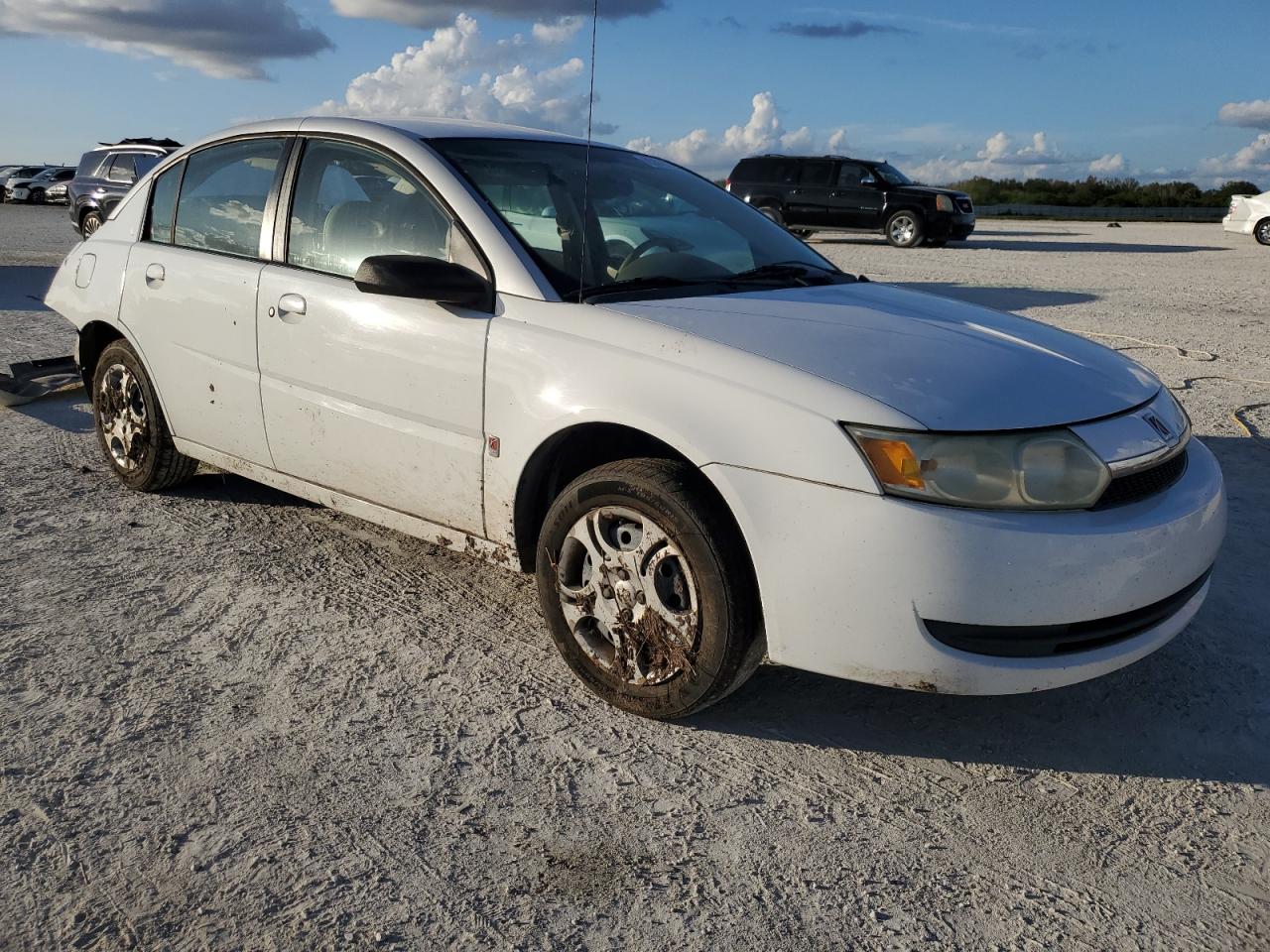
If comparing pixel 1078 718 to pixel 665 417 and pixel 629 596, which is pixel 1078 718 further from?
pixel 665 417

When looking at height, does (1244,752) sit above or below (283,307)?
below

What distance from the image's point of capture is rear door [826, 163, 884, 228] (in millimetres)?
21562

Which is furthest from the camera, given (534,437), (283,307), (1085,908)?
(283,307)

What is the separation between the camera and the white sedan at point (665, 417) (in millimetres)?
2629

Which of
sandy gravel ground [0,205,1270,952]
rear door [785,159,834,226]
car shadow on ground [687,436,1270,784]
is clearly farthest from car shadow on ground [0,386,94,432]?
rear door [785,159,834,226]

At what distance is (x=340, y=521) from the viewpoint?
4.61m

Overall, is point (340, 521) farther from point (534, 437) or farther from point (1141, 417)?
point (1141, 417)

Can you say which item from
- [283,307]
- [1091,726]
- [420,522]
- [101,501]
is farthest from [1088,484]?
[101,501]

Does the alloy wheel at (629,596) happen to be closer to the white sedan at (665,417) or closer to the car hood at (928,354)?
the white sedan at (665,417)

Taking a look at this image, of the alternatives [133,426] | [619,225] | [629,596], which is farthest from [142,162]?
[629,596]

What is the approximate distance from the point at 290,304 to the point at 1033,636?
103 inches

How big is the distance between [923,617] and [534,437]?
46.9 inches

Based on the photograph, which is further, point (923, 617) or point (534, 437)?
point (534, 437)

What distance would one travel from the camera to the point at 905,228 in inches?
837
